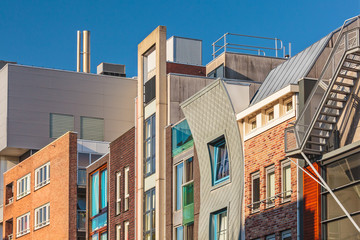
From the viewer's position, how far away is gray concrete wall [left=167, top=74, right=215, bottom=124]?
54750 mm

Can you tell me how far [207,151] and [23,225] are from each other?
3422 centimetres

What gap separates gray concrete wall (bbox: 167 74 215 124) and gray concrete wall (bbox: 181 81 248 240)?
3.36 metres

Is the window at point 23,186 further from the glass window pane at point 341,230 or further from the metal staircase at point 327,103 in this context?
the glass window pane at point 341,230

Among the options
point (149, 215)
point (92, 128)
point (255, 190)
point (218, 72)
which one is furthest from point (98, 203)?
point (255, 190)

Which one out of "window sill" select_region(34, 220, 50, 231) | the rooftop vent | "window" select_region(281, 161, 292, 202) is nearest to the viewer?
"window" select_region(281, 161, 292, 202)

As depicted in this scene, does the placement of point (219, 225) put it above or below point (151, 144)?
below

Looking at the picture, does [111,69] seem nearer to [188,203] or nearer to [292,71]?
[188,203]

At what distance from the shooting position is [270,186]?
43.5 meters

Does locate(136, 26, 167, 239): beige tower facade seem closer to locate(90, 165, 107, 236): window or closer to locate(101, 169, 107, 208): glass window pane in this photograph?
locate(101, 169, 107, 208): glass window pane

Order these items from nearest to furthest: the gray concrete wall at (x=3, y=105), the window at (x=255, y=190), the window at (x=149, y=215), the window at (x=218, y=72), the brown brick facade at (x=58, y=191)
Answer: the window at (x=255, y=190) < the window at (x=149, y=215) < the window at (x=218, y=72) < the brown brick facade at (x=58, y=191) < the gray concrete wall at (x=3, y=105)

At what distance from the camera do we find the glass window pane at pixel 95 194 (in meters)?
65.5

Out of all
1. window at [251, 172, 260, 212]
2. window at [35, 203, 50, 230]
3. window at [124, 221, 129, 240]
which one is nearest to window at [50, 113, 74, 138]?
window at [35, 203, 50, 230]

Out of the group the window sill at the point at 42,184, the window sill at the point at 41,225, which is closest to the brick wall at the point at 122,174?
the window sill at the point at 41,225

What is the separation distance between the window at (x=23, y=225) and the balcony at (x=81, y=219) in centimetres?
888
